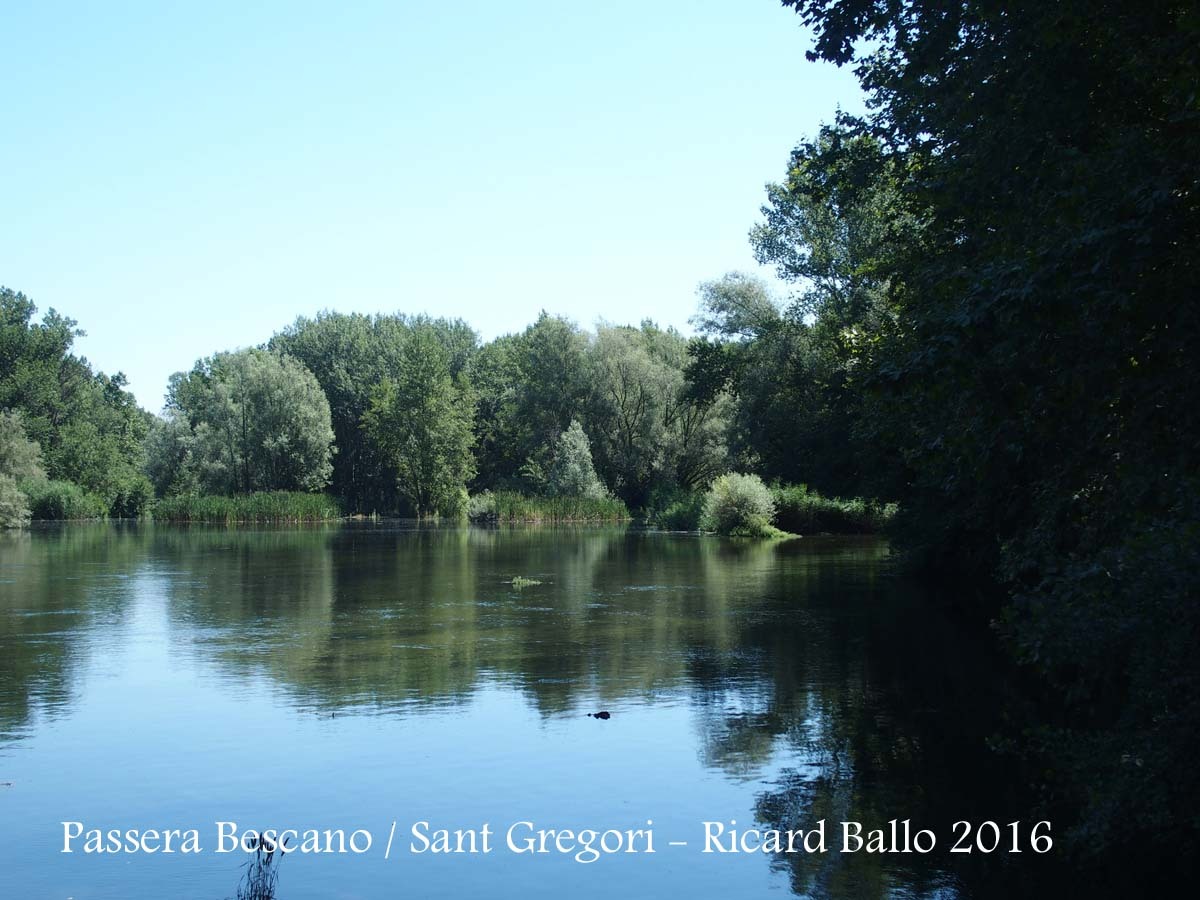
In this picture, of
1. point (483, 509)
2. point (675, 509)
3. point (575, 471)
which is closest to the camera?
point (675, 509)

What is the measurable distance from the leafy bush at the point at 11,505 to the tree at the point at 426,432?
1068 inches

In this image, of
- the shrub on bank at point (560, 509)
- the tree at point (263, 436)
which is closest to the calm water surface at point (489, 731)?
the shrub on bank at point (560, 509)

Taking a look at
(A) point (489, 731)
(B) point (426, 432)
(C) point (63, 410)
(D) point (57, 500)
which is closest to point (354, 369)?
(B) point (426, 432)

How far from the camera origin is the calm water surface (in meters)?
8.84

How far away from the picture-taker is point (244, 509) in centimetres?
7250

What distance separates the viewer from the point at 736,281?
185ft

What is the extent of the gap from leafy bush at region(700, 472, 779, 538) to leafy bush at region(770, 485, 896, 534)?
4.37 ft

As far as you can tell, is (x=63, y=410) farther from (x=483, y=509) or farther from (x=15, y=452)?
(x=483, y=509)

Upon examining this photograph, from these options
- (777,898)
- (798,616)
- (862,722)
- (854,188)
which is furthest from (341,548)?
(777,898)

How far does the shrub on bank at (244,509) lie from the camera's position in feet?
236

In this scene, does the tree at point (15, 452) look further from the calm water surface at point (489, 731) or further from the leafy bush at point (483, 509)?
the calm water surface at point (489, 731)

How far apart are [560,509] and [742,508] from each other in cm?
2000

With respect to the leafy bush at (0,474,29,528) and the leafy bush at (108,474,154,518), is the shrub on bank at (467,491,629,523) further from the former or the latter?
the leafy bush at (0,474,29,528)

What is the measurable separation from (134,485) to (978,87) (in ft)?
256
